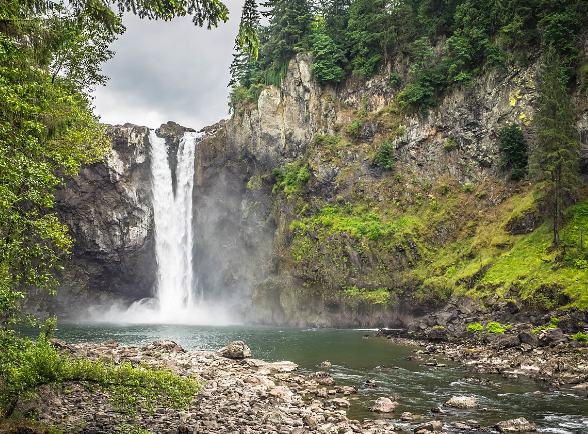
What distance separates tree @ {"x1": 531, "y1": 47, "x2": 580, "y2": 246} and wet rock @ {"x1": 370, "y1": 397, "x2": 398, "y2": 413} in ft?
80.2

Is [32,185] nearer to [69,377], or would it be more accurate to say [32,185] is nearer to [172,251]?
[69,377]

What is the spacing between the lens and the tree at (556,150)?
32.3m

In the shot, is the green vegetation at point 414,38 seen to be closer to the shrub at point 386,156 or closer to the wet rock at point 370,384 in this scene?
the shrub at point 386,156

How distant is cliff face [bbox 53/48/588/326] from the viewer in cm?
4288

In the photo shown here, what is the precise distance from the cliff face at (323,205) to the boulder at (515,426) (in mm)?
A: 25837

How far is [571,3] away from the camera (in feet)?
128

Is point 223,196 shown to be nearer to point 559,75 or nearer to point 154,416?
point 559,75

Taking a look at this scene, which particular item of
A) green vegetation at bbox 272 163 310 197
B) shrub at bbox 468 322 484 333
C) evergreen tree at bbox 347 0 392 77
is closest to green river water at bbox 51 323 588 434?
shrub at bbox 468 322 484 333

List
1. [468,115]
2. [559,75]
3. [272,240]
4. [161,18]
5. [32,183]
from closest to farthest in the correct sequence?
[32,183] < [161,18] < [559,75] < [468,115] < [272,240]

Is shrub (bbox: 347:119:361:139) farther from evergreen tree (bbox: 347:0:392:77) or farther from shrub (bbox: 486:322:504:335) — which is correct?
shrub (bbox: 486:322:504:335)

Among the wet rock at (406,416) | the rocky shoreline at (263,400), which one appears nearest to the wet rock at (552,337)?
the rocky shoreline at (263,400)

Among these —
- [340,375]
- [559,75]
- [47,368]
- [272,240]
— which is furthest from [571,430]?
[272,240]

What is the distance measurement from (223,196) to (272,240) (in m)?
11.2

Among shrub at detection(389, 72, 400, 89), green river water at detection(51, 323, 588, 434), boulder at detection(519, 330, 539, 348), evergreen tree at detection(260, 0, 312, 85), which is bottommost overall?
green river water at detection(51, 323, 588, 434)
